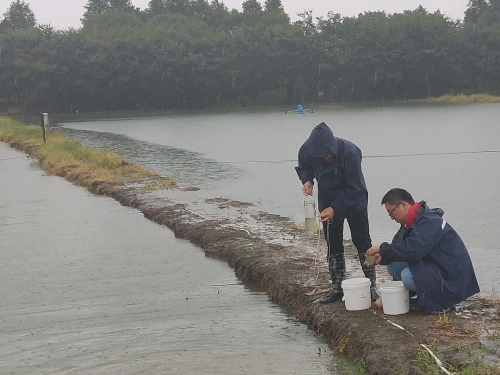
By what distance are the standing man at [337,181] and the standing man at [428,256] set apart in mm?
646

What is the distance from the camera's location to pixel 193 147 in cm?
3194

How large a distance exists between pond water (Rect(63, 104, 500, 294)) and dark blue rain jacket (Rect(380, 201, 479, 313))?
182cm

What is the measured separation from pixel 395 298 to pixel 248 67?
76.6 meters

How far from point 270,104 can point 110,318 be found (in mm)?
74128

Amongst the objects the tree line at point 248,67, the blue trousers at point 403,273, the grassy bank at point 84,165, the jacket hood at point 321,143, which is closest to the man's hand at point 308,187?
the jacket hood at point 321,143

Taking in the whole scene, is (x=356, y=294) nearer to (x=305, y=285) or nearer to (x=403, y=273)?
(x=403, y=273)

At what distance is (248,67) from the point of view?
269 ft

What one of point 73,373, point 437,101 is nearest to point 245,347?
point 73,373

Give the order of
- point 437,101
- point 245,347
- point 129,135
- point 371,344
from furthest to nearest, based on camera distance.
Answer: point 437,101
point 129,135
point 245,347
point 371,344

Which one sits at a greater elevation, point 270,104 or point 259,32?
point 259,32

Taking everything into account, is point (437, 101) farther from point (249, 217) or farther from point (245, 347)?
point (245, 347)

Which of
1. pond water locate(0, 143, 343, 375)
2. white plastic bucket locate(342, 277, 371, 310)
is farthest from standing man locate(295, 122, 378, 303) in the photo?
pond water locate(0, 143, 343, 375)

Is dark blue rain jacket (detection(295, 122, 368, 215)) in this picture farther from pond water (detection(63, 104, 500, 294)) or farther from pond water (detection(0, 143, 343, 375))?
pond water (detection(63, 104, 500, 294))

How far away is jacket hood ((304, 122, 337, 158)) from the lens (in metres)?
6.68
